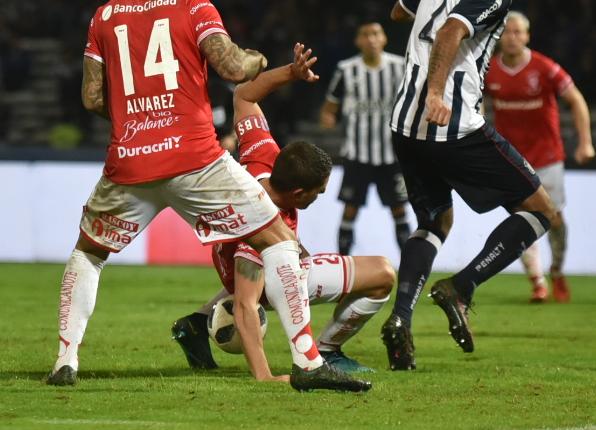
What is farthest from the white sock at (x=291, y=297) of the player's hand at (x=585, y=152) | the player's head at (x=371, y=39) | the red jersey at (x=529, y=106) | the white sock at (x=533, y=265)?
the player's head at (x=371, y=39)

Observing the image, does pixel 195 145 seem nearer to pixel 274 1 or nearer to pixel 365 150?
pixel 365 150

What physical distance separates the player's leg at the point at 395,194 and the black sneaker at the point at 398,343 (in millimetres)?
5380

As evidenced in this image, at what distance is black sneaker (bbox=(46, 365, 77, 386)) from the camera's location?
6.03m

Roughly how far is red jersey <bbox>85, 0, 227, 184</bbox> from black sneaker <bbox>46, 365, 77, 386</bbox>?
2.84 feet

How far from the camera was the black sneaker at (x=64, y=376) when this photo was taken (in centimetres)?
603

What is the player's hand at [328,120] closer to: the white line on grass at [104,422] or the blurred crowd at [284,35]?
the blurred crowd at [284,35]

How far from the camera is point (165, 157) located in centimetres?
587

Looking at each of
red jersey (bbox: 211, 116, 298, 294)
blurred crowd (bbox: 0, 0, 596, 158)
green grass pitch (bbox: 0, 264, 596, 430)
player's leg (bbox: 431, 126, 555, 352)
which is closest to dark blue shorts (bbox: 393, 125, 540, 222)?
player's leg (bbox: 431, 126, 555, 352)

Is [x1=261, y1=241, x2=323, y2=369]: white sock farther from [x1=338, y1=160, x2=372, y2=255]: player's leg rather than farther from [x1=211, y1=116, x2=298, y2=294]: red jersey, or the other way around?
[x1=338, y1=160, x2=372, y2=255]: player's leg

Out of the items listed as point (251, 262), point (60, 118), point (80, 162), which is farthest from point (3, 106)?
point (251, 262)

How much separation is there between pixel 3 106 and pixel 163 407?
613 inches

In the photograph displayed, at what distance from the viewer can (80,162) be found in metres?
14.7

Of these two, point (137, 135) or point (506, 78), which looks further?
point (506, 78)

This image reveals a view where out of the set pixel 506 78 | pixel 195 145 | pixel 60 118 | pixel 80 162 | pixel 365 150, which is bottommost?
pixel 60 118
